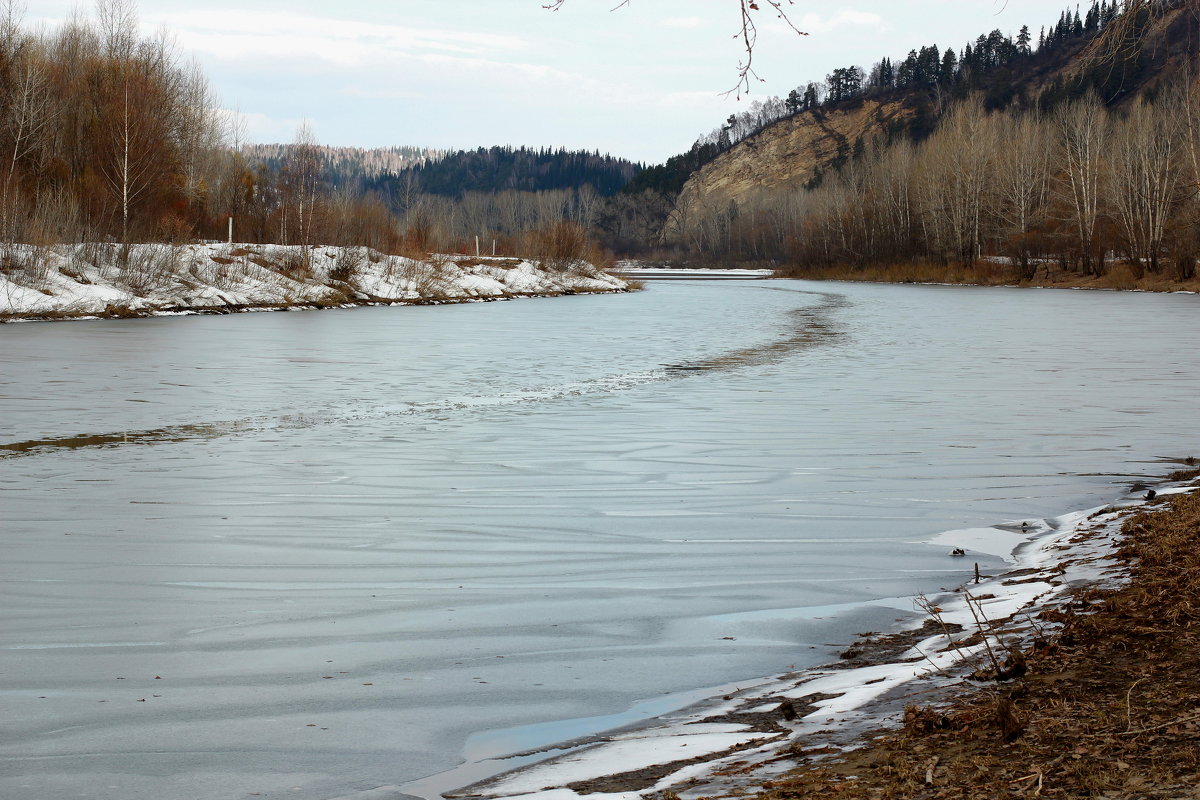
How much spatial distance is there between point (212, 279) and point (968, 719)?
39211 mm

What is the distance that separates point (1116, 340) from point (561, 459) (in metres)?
18.5

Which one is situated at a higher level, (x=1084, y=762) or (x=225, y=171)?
(x=225, y=171)

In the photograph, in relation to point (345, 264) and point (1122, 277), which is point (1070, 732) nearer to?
point (345, 264)

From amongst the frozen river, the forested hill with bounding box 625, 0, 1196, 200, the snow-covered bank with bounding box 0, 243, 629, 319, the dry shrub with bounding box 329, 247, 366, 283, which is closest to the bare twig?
the frozen river

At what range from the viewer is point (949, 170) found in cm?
8062

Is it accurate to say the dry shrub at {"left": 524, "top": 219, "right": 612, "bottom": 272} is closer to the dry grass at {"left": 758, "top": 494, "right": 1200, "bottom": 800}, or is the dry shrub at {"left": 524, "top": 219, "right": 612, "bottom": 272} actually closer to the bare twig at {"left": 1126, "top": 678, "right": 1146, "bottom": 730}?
the dry grass at {"left": 758, "top": 494, "right": 1200, "bottom": 800}

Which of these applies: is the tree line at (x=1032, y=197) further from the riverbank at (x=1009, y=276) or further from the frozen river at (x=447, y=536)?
the frozen river at (x=447, y=536)

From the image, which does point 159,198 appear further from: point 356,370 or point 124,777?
point 124,777

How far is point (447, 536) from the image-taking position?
22.5 feet

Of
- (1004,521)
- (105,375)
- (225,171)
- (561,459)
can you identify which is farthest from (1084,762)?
(225,171)

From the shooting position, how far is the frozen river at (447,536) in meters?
3.99

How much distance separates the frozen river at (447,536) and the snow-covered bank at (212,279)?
15407 millimetres

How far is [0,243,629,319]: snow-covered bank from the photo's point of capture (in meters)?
A: 31.3

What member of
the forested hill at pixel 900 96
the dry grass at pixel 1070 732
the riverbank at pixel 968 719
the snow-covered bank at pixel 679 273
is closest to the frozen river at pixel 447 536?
the riverbank at pixel 968 719
